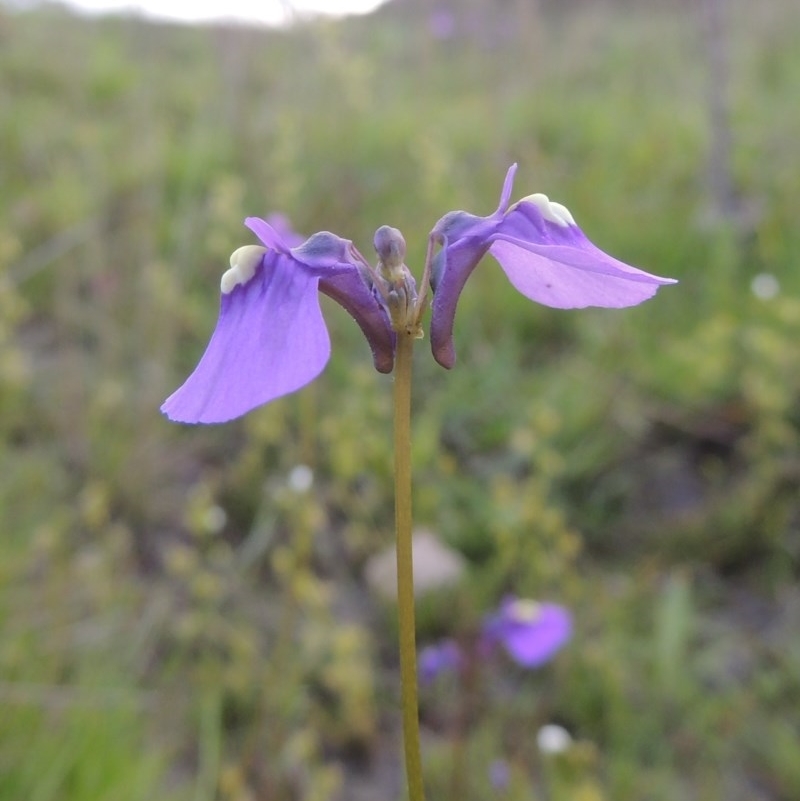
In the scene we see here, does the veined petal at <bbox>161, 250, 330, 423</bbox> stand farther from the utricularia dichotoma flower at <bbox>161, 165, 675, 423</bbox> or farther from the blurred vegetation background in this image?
the blurred vegetation background

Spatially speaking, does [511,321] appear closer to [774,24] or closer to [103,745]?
[103,745]

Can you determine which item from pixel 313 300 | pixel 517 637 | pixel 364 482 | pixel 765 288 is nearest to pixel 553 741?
pixel 517 637

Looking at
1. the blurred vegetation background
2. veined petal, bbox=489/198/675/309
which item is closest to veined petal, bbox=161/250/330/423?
A: veined petal, bbox=489/198/675/309

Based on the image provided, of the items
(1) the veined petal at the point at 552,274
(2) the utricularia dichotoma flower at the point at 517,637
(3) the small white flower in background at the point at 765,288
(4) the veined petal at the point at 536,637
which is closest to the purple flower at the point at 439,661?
(2) the utricularia dichotoma flower at the point at 517,637

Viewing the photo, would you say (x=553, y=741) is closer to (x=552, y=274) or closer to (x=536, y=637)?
(x=536, y=637)

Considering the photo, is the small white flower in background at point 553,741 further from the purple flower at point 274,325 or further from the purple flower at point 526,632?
the purple flower at point 274,325
